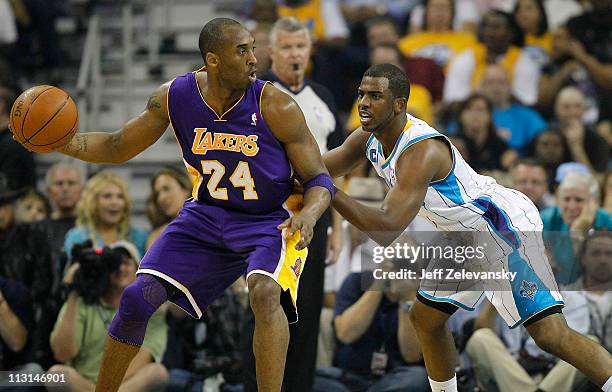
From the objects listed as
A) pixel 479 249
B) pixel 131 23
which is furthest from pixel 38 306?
pixel 131 23

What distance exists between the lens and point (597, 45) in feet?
34.2

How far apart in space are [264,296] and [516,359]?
279 centimetres

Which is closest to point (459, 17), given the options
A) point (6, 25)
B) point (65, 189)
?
point (6, 25)

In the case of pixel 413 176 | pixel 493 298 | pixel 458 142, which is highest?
pixel 458 142

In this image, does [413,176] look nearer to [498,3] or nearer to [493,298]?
[493,298]

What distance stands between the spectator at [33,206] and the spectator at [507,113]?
4.30 meters

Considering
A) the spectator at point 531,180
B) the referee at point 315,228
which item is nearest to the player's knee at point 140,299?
the referee at point 315,228

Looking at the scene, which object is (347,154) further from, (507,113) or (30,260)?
(507,113)

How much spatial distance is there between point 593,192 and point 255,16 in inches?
154

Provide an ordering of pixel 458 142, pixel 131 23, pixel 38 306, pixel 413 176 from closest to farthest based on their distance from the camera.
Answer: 1. pixel 413 176
2. pixel 38 306
3. pixel 458 142
4. pixel 131 23

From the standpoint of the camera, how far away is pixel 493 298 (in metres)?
5.75

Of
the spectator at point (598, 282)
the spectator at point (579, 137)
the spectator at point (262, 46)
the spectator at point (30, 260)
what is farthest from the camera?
the spectator at point (579, 137)

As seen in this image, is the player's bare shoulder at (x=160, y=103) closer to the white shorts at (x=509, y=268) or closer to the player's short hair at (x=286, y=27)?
the player's short hair at (x=286, y=27)

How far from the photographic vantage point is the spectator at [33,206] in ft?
27.2
